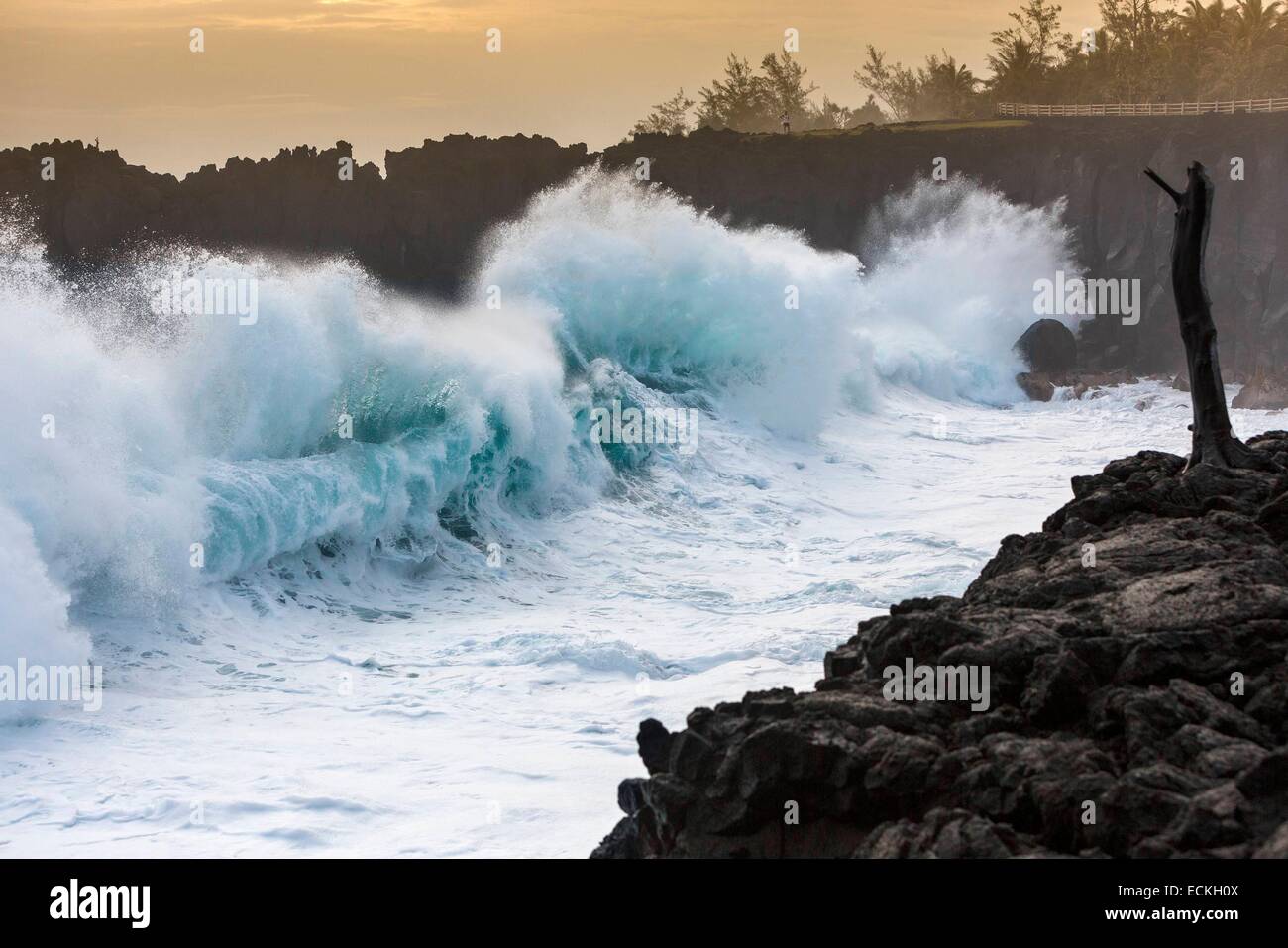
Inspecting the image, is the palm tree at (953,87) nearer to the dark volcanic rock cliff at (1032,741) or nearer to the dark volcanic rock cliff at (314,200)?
the dark volcanic rock cliff at (314,200)

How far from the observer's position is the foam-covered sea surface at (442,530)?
25.6 ft

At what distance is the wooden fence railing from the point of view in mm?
38469

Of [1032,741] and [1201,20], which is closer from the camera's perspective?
[1032,741]

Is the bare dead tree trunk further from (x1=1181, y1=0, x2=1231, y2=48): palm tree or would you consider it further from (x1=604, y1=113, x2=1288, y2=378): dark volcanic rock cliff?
(x1=1181, y1=0, x2=1231, y2=48): palm tree

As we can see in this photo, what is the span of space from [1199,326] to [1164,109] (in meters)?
37.6

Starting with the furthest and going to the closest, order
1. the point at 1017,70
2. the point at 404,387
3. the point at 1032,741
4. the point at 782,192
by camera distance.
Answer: the point at 1017,70
the point at 782,192
the point at 404,387
the point at 1032,741

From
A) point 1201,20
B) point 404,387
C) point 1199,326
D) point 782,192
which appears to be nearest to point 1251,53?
point 1201,20

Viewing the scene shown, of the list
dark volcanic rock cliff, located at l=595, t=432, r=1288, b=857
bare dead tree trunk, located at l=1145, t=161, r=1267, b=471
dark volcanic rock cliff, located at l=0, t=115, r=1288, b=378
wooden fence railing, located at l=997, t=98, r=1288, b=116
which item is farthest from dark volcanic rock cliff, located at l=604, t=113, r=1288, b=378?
dark volcanic rock cliff, located at l=595, t=432, r=1288, b=857

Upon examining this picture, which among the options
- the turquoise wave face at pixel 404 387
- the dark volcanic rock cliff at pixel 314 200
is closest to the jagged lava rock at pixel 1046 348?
the turquoise wave face at pixel 404 387

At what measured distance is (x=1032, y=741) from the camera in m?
5.12

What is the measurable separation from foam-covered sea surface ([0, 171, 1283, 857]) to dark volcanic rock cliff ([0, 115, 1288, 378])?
33.5 feet

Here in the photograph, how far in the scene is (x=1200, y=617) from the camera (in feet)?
19.7

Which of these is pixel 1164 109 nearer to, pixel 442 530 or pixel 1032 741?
pixel 442 530

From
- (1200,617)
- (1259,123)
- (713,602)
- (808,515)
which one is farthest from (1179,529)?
(1259,123)
